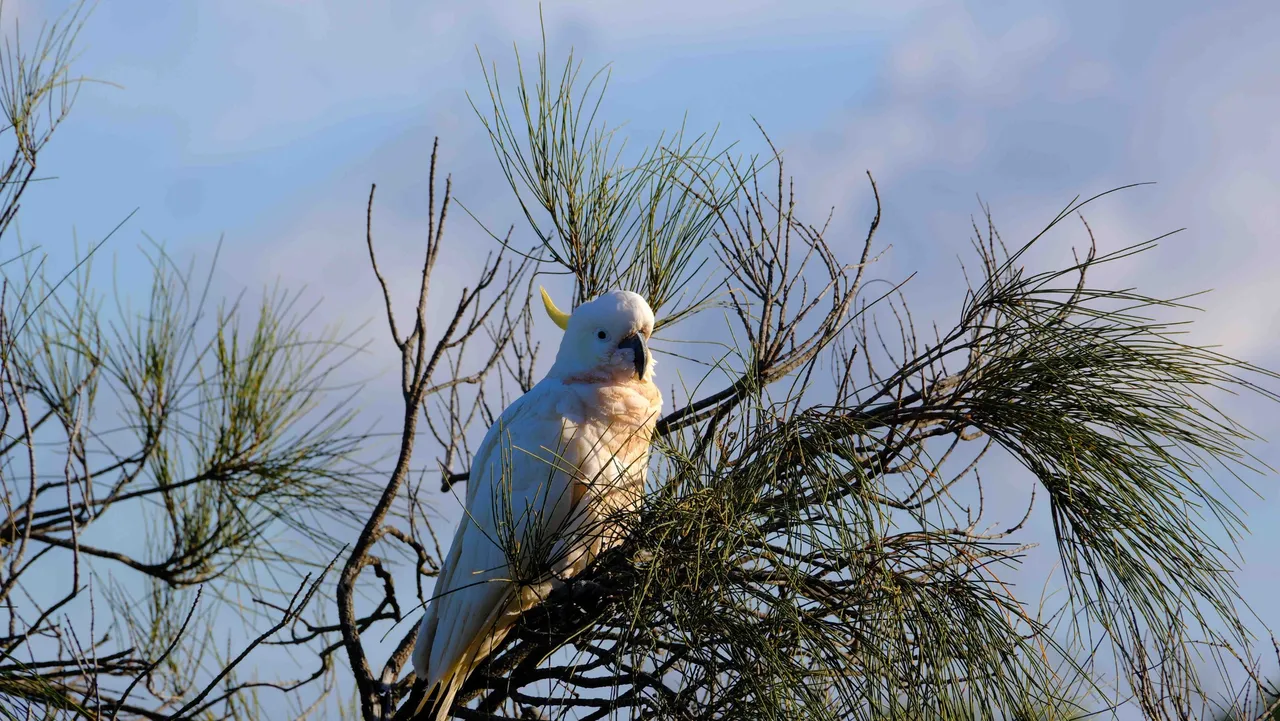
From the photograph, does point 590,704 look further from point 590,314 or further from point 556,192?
point 556,192

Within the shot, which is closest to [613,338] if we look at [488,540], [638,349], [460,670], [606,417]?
[638,349]

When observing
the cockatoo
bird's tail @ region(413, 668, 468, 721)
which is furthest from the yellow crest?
bird's tail @ region(413, 668, 468, 721)

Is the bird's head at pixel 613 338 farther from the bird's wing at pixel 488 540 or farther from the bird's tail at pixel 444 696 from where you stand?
the bird's tail at pixel 444 696

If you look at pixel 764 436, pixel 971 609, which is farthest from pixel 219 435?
pixel 971 609

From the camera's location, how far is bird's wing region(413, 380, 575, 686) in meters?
1.94

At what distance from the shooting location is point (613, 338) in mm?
2084

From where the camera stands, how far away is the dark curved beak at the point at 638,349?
2066 mm

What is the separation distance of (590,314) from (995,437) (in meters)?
0.84

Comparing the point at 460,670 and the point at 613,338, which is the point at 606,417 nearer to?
the point at 613,338

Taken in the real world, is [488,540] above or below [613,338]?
below

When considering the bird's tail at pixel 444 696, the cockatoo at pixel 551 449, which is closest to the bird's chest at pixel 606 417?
the cockatoo at pixel 551 449

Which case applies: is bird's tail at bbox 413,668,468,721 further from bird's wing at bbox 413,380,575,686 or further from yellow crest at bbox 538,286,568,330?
yellow crest at bbox 538,286,568,330

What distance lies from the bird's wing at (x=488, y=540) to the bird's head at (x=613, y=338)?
0.31 feet

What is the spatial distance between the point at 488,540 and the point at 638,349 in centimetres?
47
